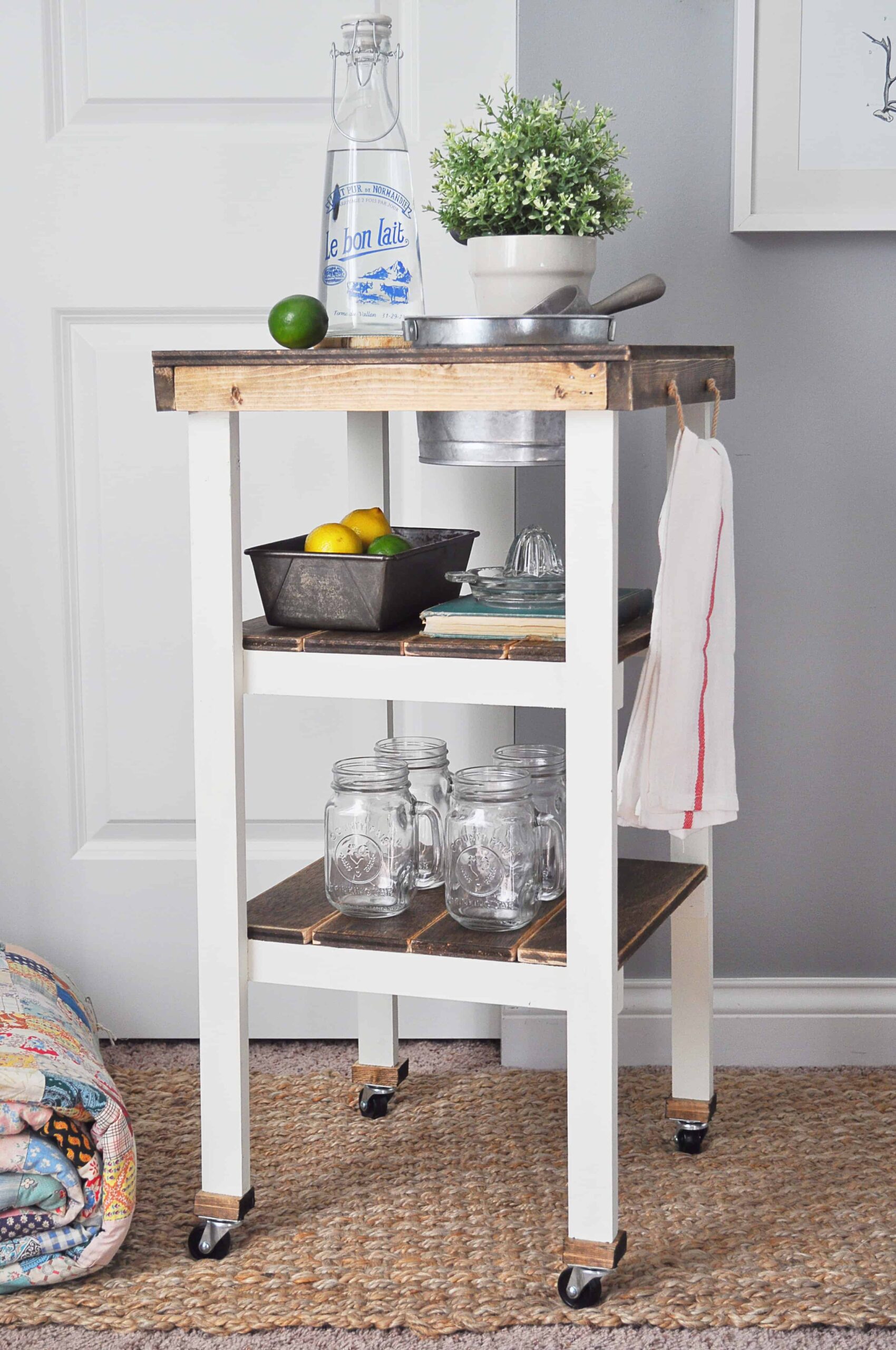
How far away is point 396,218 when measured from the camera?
1.32 metres

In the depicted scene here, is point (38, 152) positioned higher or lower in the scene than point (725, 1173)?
higher

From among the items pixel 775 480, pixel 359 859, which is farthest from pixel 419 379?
pixel 775 480

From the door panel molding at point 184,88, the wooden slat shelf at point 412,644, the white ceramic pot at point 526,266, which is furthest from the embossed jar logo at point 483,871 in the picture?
the door panel molding at point 184,88

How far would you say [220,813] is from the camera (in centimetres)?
132

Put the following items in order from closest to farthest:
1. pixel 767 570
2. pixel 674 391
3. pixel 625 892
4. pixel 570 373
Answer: pixel 570 373, pixel 674 391, pixel 625 892, pixel 767 570

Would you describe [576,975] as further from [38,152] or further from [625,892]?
[38,152]

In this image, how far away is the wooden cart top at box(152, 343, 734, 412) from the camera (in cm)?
113

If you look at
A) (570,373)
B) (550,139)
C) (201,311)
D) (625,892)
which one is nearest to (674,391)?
(570,373)

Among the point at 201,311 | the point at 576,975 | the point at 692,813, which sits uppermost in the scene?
the point at 201,311

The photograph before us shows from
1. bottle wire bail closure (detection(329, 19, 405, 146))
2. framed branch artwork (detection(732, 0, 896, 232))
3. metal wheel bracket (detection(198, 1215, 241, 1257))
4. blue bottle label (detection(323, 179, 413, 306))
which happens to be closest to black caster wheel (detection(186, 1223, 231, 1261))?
metal wheel bracket (detection(198, 1215, 241, 1257))

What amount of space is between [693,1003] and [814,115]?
1.04 meters

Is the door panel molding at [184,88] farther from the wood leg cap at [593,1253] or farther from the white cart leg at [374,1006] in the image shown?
the wood leg cap at [593,1253]

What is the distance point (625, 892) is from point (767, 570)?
20.4 inches

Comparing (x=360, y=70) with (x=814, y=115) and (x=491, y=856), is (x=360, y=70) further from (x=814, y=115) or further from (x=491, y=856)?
(x=491, y=856)
